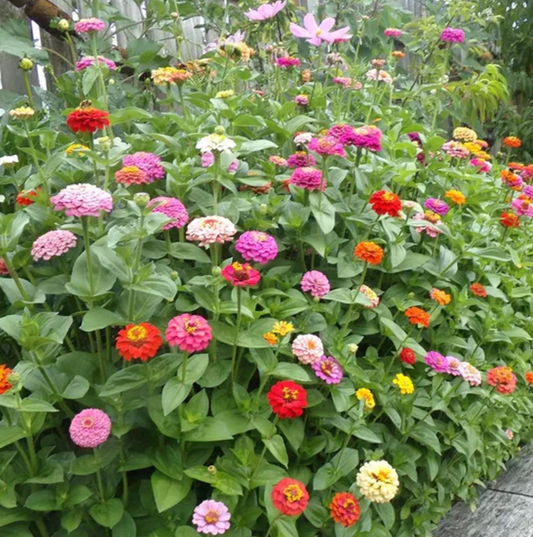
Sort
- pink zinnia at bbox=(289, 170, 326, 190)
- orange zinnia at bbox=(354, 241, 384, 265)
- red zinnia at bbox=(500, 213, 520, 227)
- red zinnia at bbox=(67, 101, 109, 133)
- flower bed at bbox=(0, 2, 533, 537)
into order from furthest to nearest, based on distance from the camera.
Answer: red zinnia at bbox=(500, 213, 520, 227) → pink zinnia at bbox=(289, 170, 326, 190) → orange zinnia at bbox=(354, 241, 384, 265) → red zinnia at bbox=(67, 101, 109, 133) → flower bed at bbox=(0, 2, 533, 537)

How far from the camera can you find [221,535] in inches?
38.0

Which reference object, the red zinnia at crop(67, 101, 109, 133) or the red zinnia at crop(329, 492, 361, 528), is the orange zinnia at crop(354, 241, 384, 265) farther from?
the red zinnia at crop(67, 101, 109, 133)

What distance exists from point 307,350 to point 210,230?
0.30m

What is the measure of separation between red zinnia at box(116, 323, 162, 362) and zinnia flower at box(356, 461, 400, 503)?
43 centimetres

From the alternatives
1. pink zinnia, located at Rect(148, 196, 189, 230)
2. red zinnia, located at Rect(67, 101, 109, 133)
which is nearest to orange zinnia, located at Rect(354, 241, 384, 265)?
pink zinnia, located at Rect(148, 196, 189, 230)

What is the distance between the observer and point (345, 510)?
98cm

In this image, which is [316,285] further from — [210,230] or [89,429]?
[89,429]

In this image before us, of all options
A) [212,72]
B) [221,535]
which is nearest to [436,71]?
[212,72]

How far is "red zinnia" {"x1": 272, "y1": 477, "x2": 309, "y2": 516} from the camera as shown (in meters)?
0.86

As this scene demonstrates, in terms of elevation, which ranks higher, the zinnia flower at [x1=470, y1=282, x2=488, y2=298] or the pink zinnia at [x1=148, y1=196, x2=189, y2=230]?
the pink zinnia at [x1=148, y1=196, x2=189, y2=230]

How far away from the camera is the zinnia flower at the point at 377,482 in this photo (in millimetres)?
972

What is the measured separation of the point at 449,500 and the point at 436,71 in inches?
77.1

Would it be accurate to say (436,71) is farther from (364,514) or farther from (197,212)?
(364,514)

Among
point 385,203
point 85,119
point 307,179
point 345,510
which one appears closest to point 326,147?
point 307,179
